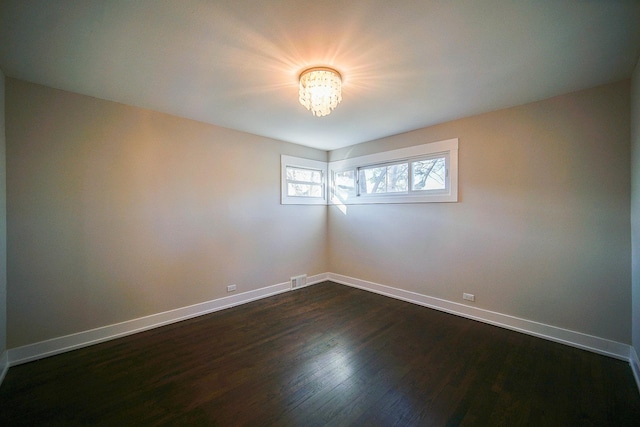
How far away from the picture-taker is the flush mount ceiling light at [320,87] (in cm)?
194

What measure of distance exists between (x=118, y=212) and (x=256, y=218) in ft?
5.33

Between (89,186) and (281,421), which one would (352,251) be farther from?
(89,186)

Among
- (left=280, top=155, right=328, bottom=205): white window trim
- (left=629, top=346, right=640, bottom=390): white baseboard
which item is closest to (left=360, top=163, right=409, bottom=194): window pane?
(left=280, top=155, right=328, bottom=205): white window trim

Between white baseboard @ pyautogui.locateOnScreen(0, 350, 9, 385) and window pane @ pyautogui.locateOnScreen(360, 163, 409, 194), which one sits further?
window pane @ pyautogui.locateOnScreen(360, 163, 409, 194)

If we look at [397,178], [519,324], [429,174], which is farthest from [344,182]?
[519,324]

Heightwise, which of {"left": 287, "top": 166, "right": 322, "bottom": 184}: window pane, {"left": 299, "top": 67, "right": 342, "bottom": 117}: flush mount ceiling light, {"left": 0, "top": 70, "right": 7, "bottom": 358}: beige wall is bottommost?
{"left": 0, "top": 70, "right": 7, "bottom": 358}: beige wall

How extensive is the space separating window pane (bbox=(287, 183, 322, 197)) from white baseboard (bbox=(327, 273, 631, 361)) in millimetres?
1928

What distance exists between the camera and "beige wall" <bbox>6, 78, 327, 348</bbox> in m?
2.10

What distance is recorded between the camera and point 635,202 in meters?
1.95

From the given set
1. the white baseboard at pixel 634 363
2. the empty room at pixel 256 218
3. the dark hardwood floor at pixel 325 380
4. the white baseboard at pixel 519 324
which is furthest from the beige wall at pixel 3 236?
the white baseboard at pixel 634 363

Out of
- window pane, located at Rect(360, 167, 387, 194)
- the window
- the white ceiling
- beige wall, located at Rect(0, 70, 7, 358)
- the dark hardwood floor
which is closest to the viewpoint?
the white ceiling

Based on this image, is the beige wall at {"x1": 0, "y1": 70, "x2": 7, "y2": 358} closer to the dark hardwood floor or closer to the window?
the dark hardwood floor

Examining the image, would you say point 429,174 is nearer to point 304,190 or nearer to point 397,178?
point 397,178

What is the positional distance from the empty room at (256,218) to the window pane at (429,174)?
0.07 feet
